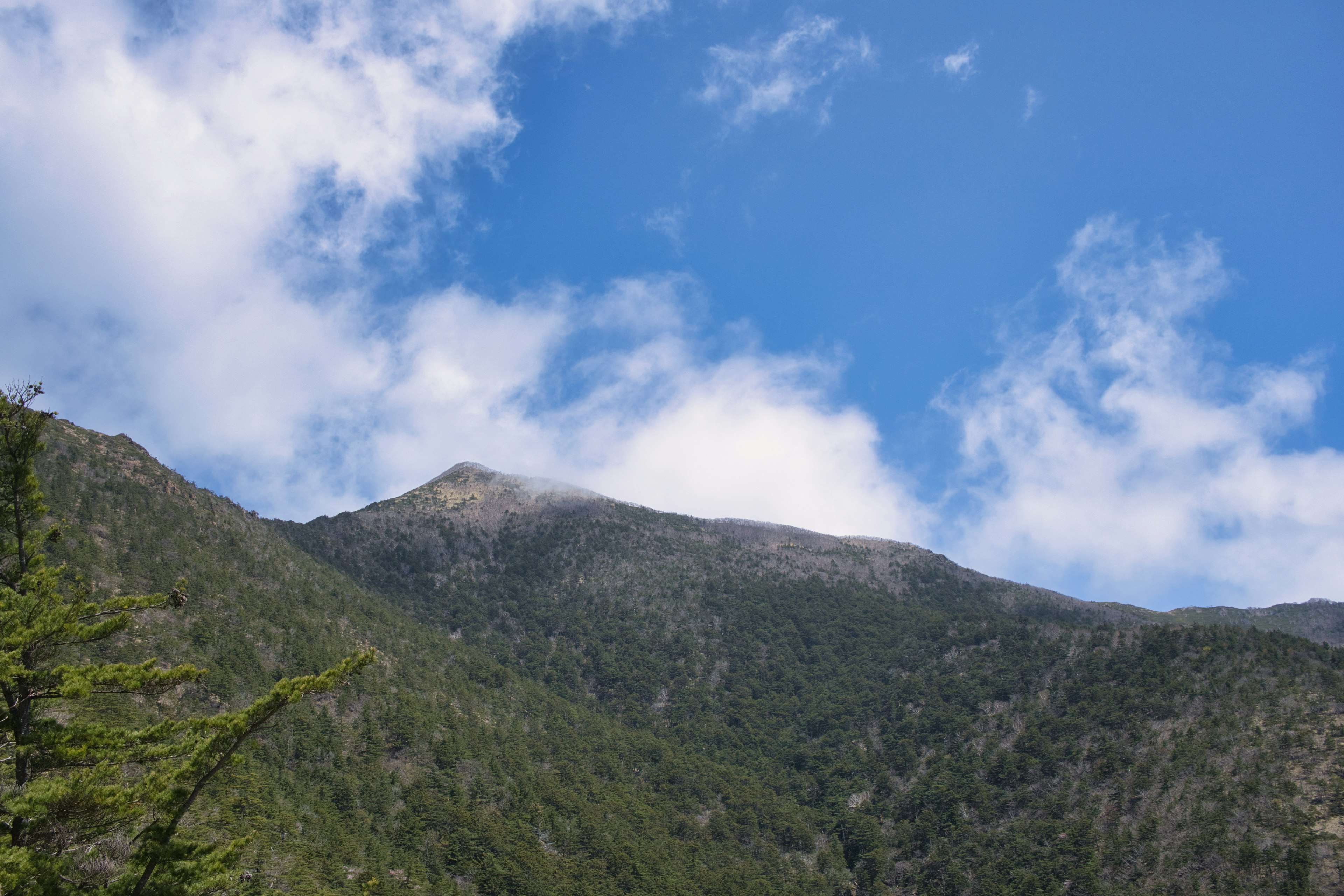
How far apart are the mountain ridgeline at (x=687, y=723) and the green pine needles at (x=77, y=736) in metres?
4.23

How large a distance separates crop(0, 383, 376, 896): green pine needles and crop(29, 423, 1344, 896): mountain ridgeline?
4.23 metres

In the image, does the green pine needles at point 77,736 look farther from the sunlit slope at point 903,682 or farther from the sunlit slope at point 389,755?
the sunlit slope at point 903,682

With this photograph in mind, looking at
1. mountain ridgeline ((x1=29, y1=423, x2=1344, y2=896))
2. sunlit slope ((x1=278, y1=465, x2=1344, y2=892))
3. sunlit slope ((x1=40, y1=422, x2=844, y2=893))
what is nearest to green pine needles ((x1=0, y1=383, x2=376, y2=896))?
mountain ridgeline ((x1=29, y1=423, x2=1344, y2=896))

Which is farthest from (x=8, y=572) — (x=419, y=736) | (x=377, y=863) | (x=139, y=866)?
(x=419, y=736)

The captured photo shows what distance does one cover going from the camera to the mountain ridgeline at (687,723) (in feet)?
216

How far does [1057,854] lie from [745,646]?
61157mm

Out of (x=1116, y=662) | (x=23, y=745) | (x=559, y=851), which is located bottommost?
(x=559, y=851)

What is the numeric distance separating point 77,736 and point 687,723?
342ft

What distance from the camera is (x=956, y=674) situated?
370 feet

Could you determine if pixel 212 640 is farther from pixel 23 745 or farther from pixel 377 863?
pixel 23 745

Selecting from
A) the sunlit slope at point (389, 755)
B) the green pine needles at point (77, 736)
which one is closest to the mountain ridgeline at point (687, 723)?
the sunlit slope at point (389, 755)

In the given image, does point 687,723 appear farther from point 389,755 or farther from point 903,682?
point 389,755

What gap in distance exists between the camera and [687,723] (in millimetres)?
114688

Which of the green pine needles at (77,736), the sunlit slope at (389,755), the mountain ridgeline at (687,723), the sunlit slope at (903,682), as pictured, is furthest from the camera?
the sunlit slope at (903,682)
